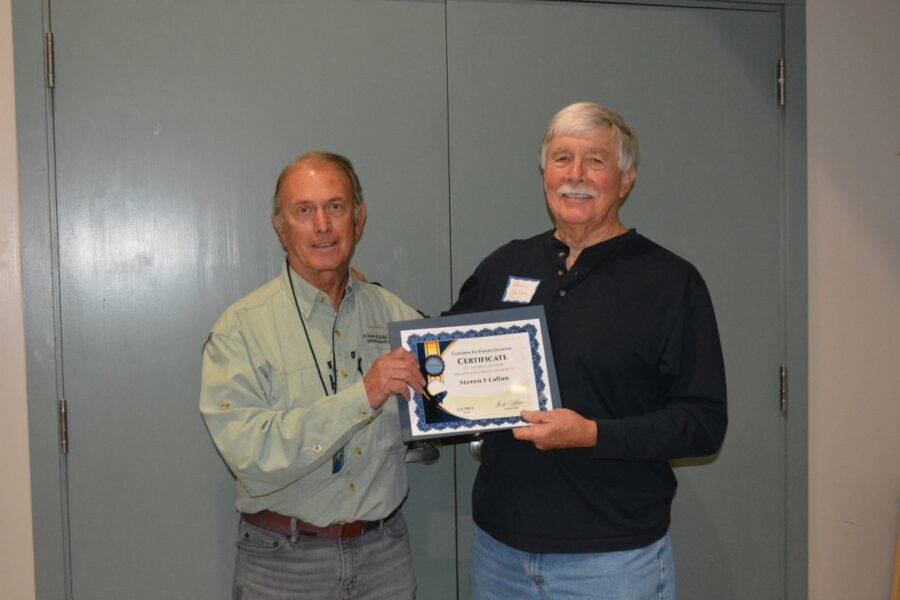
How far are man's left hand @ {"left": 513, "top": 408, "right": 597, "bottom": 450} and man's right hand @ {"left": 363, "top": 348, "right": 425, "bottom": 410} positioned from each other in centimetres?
27

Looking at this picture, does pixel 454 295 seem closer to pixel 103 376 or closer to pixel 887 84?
pixel 103 376

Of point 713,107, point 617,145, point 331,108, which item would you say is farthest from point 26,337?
point 713,107

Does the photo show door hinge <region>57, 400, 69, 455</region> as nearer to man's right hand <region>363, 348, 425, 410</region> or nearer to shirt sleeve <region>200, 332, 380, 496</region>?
shirt sleeve <region>200, 332, 380, 496</region>

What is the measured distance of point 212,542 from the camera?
2521mm

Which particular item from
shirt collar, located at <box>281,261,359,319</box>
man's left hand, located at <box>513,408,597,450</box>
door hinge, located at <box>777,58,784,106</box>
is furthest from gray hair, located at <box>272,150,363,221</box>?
door hinge, located at <box>777,58,784,106</box>

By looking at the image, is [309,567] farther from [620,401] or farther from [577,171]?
[577,171]

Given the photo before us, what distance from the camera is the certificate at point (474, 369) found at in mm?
1905

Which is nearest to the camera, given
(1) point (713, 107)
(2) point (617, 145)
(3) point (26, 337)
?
(2) point (617, 145)

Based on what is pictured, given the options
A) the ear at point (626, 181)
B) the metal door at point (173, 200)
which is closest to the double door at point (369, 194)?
the metal door at point (173, 200)

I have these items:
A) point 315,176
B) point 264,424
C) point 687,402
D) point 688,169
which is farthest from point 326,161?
point 688,169

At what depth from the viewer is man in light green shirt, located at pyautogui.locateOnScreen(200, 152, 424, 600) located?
1.87m

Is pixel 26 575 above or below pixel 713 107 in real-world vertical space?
below

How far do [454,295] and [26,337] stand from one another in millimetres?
1282

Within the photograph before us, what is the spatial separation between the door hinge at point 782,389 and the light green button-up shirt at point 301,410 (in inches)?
57.2
